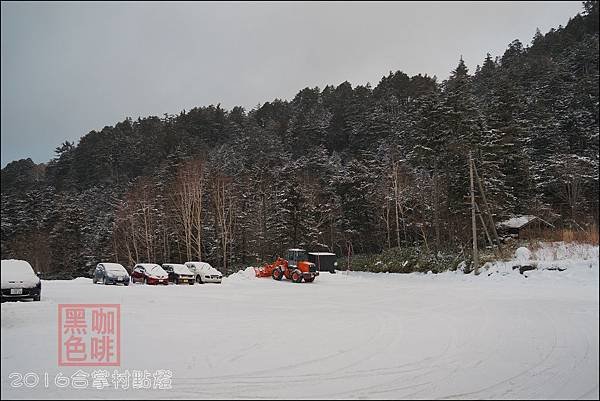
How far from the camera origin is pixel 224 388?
220 inches

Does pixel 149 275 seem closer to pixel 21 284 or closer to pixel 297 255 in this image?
pixel 297 255

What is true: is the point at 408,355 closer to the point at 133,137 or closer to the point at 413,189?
the point at 413,189

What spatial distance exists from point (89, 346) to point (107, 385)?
136 cm

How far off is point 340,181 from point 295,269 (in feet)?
60.5

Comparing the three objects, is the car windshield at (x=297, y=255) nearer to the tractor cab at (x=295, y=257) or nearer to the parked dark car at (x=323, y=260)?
the tractor cab at (x=295, y=257)

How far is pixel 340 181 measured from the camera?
142ft

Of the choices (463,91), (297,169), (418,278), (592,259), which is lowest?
(418,278)

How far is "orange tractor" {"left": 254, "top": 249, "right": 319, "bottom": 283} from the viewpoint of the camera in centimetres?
2592

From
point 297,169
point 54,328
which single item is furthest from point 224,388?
point 297,169

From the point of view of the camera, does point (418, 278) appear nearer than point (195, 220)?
Yes

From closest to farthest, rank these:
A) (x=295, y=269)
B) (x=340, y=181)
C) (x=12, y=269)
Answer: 1. (x=12, y=269)
2. (x=295, y=269)
3. (x=340, y=181)

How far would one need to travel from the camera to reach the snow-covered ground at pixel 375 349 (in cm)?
479

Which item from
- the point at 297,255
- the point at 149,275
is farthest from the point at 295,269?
the point at 149,275

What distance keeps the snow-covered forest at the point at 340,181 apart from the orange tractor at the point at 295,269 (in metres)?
9.44
